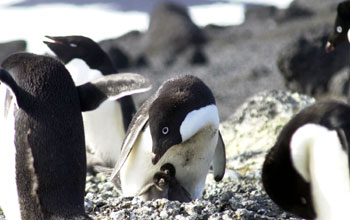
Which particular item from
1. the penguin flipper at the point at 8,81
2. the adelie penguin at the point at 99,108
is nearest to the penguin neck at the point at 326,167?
the penguin flipper at the point at 8,81

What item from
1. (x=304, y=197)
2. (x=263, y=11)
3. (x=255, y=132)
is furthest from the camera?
(x=263, y=11)

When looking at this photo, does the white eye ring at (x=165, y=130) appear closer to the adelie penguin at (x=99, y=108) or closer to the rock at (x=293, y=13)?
the adelie penguin at (x=99, y=108)

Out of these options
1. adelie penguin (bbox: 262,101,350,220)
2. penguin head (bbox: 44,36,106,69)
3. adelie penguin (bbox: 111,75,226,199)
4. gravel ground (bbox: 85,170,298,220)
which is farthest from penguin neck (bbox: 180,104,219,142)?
penguin head (bbox: 44,36,106,69)

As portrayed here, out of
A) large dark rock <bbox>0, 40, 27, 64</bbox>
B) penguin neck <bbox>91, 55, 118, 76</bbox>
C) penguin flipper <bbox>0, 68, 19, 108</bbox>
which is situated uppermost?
penguin flipper <bbox>0, 68, 19, 108</bbox>

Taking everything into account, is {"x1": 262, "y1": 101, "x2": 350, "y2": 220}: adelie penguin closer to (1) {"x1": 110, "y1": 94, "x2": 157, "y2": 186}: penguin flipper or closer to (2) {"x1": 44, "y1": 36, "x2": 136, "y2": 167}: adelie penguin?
(1) {"x1": 110, "y1": 94, "x2": 157, "y2": 186}: penguin flipper

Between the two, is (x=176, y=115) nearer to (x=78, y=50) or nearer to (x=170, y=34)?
(x=78, y=50)

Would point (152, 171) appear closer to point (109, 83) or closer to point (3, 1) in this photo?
→ point (109, 83)

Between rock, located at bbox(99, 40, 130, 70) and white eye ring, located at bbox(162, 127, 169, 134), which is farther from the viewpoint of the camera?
rock, located at bbox(99, 40, 130, 70)

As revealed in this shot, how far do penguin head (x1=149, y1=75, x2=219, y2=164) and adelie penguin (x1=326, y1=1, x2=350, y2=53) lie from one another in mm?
3114

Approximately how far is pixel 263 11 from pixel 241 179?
42.7 feet

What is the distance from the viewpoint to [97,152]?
24.4 ft

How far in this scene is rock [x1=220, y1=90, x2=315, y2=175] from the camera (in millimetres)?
6949

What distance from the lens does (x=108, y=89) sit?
4750 millimetres

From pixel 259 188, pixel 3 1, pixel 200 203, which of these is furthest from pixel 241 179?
pixel 3 1
